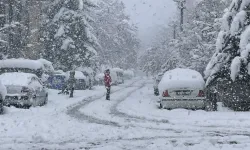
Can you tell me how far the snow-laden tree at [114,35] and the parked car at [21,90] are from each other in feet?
149

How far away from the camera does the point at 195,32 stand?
33125 millimetres

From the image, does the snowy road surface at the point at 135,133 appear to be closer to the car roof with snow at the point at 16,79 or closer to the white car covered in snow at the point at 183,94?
the white car covered in snow at the point at 183,94

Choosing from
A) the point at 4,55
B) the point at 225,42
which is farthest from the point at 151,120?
the point at 4,55

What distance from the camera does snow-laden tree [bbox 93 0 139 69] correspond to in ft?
225

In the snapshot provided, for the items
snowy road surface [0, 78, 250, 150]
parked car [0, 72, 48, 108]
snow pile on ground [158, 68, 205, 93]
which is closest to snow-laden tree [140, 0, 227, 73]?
snow pile on ground [158, 68, 205, 93]

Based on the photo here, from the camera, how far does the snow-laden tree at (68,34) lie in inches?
1479

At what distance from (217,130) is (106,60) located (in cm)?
6072

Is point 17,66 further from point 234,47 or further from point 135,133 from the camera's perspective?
point 135,133

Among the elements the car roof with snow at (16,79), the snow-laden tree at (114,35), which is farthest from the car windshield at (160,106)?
the snow-laden tree at (114,35)

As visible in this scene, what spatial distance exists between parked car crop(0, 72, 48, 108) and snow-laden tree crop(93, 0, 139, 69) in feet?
149

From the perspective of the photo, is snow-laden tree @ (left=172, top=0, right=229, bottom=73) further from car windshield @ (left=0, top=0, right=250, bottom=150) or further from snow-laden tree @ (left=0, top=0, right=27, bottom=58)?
snow-laden tree @ (left=0, top=0, right=27, bottom=58)

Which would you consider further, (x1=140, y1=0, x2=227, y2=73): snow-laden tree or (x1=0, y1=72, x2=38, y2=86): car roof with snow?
(x1=140, y1=0, x2=227, y2=73): snow-laden tree

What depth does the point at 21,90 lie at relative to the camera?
1636cm

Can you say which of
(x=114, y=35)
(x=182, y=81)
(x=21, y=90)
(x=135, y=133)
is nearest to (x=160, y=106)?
(x=182, y=81)
